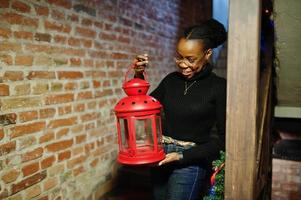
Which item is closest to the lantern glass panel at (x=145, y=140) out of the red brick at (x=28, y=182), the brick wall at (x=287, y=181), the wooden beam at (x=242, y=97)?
the wooden beam at (x=242, y=97)

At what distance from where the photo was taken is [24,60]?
6.64 feet

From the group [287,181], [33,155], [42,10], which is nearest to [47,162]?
[33,155]

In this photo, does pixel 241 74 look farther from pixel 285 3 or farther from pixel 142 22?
pixel 142 22

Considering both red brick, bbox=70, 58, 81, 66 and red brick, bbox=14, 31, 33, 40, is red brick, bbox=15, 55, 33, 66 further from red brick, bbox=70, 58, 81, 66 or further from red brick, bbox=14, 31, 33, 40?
red brick, bbox=70, 58, 81, 66

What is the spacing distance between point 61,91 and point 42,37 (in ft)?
1.38

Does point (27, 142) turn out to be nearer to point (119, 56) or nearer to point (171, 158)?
point (171, 158)

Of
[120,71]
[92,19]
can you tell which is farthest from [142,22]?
[92,19]

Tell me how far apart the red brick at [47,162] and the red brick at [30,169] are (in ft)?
0.19

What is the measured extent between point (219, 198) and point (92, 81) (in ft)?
4.87

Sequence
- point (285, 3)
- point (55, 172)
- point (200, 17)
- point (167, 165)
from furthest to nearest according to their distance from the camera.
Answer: point (200, 17), point (55, 172), point (167, 165), point (285, 3)

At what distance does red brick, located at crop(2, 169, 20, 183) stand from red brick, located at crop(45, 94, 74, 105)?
1.67 feet

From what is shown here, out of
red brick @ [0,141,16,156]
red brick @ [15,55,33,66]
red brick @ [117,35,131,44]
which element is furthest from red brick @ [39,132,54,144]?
red brick @ [117,35,131,44]

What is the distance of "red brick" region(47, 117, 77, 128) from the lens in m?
2.29

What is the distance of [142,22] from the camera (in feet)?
11.9
